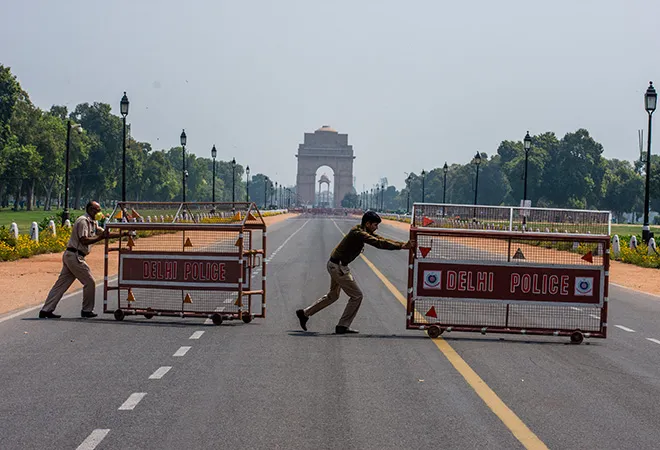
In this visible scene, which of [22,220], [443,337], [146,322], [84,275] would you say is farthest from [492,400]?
[22,220]

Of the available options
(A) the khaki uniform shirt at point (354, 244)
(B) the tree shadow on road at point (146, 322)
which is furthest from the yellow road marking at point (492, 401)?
(B) the tree shadow on road at point (146, 322)

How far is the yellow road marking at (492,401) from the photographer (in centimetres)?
700

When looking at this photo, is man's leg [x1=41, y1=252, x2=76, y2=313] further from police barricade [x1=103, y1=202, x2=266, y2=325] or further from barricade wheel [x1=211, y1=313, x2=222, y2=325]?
barricade wheel [x1=211, y1=313, x2=222, y2=325]

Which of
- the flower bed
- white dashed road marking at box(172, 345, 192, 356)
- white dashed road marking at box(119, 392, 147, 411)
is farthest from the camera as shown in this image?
the flower bed

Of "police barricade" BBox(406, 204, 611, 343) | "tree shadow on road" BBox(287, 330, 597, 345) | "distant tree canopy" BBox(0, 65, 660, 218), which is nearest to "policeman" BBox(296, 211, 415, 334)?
"tree shadow on road" BBox(287, 330, 597, 345)

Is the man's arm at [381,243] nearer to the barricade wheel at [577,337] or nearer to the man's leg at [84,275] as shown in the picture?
the barricade wheel at [577,337]

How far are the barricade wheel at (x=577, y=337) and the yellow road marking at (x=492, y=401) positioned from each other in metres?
1.88

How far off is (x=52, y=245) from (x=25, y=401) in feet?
80.2

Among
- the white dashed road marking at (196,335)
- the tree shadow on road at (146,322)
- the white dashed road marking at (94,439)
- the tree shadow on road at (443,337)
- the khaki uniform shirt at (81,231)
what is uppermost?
the khaki uniform shirt at (81,231)

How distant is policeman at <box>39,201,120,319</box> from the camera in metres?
14.1

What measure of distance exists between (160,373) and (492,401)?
3.53 meters

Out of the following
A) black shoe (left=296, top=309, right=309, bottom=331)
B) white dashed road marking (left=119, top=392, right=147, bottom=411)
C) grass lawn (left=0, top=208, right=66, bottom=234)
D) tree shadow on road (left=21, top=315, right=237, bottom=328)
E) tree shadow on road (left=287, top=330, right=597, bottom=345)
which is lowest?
grass lawn (left=0, top=208, right=66, bottom=234)

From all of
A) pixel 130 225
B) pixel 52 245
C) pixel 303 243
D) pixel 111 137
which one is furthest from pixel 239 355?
pixel 111 137

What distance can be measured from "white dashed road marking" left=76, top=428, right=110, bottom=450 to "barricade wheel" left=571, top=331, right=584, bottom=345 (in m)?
7.64
